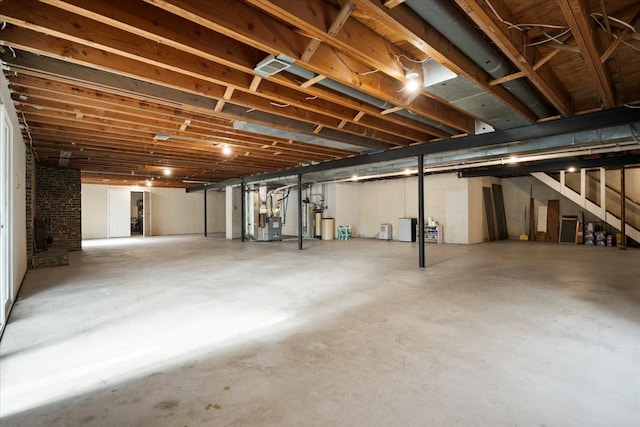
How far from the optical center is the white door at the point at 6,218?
2.98 m

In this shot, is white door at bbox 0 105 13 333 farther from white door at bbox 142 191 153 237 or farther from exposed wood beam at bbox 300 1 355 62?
white door at bbox 142 191 153 237

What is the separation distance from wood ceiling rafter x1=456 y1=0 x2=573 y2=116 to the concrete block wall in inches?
390

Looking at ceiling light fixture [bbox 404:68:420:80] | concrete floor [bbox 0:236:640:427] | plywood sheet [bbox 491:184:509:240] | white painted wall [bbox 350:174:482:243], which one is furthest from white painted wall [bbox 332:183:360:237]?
ceiling light fixture [bbox 404:68:420:80]

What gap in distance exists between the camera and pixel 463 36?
2.22 metres

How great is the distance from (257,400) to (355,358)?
0.76 metres

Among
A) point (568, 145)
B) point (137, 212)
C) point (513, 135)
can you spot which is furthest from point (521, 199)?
point (137, 212)

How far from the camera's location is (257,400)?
1724mm

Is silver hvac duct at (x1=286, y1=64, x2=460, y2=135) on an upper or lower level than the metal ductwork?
upper

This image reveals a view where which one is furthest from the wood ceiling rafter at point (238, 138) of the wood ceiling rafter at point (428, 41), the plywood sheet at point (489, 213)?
the plywood sheet at point (489, 213)

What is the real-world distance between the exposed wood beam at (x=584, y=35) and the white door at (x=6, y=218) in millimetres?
4568

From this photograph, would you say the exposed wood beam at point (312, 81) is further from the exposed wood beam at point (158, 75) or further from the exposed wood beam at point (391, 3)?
the exposed wood beam at point (391, 3)

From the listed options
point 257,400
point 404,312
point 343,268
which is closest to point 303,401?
point 257,400

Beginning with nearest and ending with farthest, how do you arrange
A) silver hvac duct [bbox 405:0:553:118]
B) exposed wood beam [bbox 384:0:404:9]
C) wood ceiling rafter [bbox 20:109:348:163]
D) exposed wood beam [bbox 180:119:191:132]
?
exposed wood beam [bbox 384:0:404:9], silver hvac duct [bbox 405:0:553:118], wood ceiling rafter [bbox 20:109:348:163], exposed wood beam [bbox 180:119:191:132]

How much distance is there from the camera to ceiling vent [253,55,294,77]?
2523 mm
